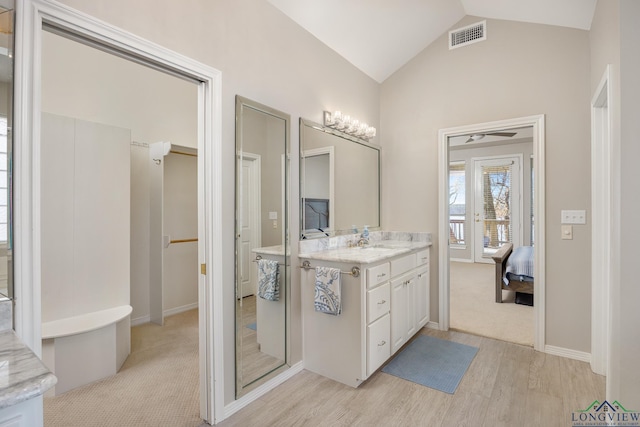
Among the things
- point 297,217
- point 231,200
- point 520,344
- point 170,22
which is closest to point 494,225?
point 520,344

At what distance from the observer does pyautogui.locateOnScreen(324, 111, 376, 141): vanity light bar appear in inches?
118

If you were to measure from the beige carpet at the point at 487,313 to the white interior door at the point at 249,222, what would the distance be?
2421 millimetres

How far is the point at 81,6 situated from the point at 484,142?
22.9 ft

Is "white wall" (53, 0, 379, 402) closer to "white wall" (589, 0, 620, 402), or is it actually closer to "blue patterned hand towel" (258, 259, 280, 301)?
"blue patterned hand towel" (258, 259, 280, 301)

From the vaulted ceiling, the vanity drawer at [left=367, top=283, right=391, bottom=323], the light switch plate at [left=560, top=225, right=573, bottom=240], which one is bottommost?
the vanity drawer at [left=367, top=283, right=391, bottom=323]

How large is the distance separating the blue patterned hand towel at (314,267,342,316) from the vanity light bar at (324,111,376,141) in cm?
135

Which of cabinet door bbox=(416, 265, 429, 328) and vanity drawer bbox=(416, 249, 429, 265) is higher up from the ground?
vanity drawer bbox=(416, 249, 429, 265)

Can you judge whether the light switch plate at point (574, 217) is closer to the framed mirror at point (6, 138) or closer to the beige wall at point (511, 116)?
the beige wall at point (511, 116)

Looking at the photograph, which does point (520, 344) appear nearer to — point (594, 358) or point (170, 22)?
point (594, 358)

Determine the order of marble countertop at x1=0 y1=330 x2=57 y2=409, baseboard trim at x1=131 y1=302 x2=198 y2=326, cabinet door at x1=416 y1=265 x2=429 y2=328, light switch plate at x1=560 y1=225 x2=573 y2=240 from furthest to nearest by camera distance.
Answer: baseboard trim at x1=131 y1=302 x2=198 y2=326 → cabinet door at x1=416 y1=265 x2=429 y2=328 → light switch plate at x1=560 y1=225 x2=573 y2=240 → marble countertop at x1=0 y1=330 x2=57 y2=409

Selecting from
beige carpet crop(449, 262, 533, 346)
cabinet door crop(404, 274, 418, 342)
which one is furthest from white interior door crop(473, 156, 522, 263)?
cabinet door crop(404, 274, 418, 342)

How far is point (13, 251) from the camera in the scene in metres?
1.29

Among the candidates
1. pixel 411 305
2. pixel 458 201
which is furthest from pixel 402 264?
pixel 458 201

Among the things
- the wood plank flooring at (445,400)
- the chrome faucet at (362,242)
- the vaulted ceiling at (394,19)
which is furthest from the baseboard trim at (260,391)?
the vaulted ceiling at (394,19)
